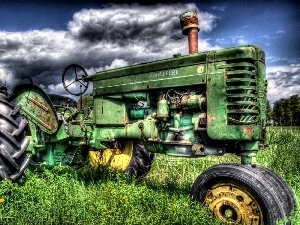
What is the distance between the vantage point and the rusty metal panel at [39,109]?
5.16m

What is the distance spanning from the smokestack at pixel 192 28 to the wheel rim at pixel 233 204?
1782mm

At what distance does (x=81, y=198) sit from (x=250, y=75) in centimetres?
236

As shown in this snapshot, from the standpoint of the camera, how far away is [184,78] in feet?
12.6

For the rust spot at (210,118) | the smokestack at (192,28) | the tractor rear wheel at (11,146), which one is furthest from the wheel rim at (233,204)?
Result: the tractor rear wheel at (11,146)

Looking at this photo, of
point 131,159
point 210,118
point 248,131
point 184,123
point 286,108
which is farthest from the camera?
point 286,108

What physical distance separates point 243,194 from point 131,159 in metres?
2.64

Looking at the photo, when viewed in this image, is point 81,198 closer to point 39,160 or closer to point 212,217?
point 212,217

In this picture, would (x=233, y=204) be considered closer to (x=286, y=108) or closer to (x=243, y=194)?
(x=243, y=194)

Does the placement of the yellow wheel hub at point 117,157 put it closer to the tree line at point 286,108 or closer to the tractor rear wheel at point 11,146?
the tractor rear wheel at point 11,146

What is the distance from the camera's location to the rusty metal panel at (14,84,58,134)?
516 cm

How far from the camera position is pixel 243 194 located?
3.11 m

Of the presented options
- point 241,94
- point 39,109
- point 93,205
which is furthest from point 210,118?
point 39,109

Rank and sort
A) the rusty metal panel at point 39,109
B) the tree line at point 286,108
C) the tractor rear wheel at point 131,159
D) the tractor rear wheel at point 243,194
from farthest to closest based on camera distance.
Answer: the tree line at point 286,108 → the tractor rear wheel at point 131,159 → the rusty metal panel at point 39,109 → the tractor rear wheel at point 243,194

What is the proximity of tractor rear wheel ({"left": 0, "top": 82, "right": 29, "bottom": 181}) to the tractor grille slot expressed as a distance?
240 centimetres
